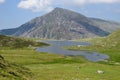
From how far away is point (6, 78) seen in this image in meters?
54.9

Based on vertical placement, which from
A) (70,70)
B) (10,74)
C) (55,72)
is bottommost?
(70,70)

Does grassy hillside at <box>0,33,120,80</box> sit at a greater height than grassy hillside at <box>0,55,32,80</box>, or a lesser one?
lesser

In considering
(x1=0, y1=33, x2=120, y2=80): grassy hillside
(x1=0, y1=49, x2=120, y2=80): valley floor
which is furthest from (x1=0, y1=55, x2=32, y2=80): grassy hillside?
(x1=0, y1=49, x2=120, y2=80): valley floor

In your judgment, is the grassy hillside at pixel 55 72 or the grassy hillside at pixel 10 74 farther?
the grassy hillside at pixel 55 72

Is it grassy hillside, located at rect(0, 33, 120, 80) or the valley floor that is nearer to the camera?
grassy hillside, located at rect(0, 33, 120, 80)

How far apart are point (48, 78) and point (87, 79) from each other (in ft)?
33.1

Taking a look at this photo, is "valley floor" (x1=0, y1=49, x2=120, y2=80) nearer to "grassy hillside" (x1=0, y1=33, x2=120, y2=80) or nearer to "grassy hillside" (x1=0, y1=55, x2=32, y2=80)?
"grassy hillside" (x1=0, y1=33, x2=120, y2=80)

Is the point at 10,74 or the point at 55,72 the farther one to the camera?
the point at 55,72

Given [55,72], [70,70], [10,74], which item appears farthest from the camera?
[70,70]

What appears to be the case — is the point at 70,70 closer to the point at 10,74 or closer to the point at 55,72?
the point at 55,72

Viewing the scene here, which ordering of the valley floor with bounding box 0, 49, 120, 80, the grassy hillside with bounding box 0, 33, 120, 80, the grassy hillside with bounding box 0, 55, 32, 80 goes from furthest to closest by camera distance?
the valley floor with bounding box 0, 49, 120, 80, the grassy hillside with bounding box 0, 33, 120, 80, the grassy hillside with bounding box 0, 55, 32, 80

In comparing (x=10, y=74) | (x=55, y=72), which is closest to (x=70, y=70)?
(x=55, y=72)

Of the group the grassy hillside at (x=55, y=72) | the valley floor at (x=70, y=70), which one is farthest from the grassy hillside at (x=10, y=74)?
the valley floor at (x=70, y=70)

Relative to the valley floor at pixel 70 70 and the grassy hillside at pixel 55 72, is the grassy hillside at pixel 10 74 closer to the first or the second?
the grassy hillside at pixel 55 72
